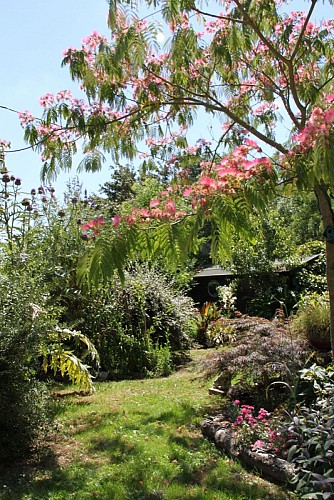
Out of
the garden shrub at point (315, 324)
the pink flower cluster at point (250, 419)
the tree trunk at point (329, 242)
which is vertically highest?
the tree trunk at point (329, 242)

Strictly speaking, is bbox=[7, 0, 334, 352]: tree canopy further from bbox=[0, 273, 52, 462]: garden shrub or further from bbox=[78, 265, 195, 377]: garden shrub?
bbox=[78, 265, 195, 377]: garden shrub

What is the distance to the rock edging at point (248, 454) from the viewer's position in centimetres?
390

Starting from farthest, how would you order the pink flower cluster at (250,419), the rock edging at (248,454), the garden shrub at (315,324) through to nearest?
1. the garden shrub at (315,324)
2. the pink flower cluster at (250,419)
3. the rock edging at (248,454)

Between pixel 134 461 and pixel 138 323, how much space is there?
17.4ft

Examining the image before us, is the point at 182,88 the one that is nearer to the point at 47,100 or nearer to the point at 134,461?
the point at 47,100

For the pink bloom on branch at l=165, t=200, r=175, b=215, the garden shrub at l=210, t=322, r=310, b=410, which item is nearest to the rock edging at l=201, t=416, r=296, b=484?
the garden shrub at l=210, t=322, r=310, b=410

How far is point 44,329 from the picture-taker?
4.36m

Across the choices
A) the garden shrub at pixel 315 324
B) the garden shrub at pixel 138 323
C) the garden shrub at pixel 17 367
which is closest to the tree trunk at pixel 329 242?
the garden shrub at pixel 315 324

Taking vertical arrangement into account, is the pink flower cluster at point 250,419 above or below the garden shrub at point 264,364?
below

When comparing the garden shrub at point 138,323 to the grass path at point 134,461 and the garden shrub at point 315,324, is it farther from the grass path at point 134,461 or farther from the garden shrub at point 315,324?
the garden shrub at point 315,324

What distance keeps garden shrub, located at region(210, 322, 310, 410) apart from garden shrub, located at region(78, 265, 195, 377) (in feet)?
9.24

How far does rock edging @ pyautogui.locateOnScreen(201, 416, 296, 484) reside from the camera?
154 inches

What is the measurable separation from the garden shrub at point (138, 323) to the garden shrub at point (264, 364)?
111 inches

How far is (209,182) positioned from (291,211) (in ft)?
76.5
